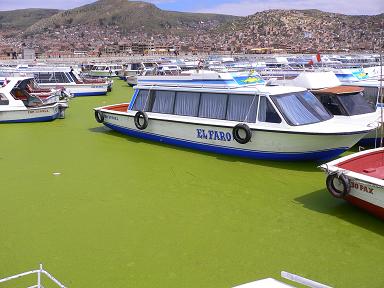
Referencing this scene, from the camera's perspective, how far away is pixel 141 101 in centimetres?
1435

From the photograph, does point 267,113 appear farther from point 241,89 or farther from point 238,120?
point 241,89

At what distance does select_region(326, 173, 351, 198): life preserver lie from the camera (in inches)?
298

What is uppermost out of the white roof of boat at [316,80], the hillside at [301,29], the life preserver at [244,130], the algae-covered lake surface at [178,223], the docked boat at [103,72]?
the hillside at [301,29]

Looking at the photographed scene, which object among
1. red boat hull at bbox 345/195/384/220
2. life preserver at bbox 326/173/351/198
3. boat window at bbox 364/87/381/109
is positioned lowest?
red boat hull at bbox 345/195/384/220

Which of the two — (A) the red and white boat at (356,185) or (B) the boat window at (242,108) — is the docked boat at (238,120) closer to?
(B) the boat window at (242,108)

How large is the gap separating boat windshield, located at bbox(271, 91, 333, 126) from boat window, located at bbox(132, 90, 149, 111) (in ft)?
14.8

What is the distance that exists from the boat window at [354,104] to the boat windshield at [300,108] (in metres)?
0.99

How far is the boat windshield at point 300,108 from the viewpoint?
36.2ft

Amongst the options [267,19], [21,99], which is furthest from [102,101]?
[267,19]

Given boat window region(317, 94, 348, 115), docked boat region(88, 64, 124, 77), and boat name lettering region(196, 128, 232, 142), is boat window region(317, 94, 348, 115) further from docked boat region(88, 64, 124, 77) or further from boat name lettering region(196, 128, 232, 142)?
docked boat region(88, 64, 124, 77)

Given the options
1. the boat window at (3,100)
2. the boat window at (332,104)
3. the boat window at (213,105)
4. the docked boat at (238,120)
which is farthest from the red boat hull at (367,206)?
the boat window at (3,100)

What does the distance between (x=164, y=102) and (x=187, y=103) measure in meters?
0.92

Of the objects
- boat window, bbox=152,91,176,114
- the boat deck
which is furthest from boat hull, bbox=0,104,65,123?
the boat deck

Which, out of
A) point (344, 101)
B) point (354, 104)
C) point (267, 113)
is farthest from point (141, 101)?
point (354, 104)
